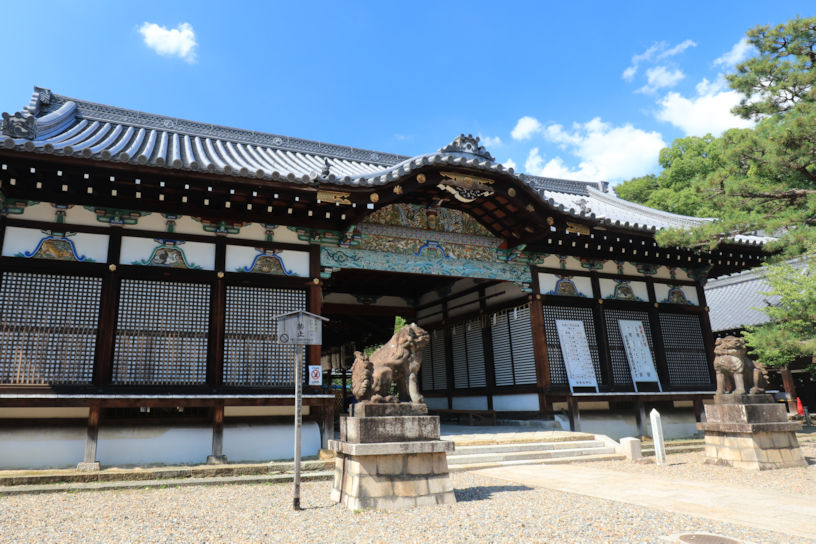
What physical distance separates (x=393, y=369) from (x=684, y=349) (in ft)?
31.7

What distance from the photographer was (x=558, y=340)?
11.6 meters

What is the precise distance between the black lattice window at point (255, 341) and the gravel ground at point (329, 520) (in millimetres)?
2651

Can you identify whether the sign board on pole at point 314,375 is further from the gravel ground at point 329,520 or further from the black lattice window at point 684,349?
the black lattice window at point 684,349

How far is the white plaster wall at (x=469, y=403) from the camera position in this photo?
13.4 metres

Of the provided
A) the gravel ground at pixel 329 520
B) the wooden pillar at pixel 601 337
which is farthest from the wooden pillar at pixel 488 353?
the gravel ground at pixel 329 520

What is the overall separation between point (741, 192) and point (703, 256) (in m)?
3.94

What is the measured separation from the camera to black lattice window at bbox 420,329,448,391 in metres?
15.3

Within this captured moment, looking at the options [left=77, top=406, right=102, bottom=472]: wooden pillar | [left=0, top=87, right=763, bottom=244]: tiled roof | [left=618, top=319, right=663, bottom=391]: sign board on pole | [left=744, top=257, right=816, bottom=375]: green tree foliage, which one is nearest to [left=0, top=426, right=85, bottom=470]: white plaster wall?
[left=77, top=406, right=102, bottom=472]: wooden pillar

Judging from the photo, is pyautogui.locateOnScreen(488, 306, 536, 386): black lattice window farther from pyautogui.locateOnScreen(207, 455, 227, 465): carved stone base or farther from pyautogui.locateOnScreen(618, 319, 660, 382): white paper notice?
pyautogui.locateOnScreen(207, 455, 227, 465): carved stone base

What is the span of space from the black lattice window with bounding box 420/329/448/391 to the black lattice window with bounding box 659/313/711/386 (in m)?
5.83

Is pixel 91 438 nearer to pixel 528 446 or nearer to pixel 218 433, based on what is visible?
pixel 218 433

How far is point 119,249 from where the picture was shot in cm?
873

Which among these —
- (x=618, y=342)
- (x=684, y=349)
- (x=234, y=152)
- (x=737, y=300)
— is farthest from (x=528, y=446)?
(x=737, y=300)

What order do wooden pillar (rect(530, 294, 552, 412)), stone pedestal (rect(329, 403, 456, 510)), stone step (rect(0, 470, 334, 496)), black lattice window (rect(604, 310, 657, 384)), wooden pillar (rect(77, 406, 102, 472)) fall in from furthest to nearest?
black lattice window (rect(604, 310, 657, 384)) < wooden pillar (rect(530, 294, 552, 412)) < wooden pillar (rect(77, 406, 102, 472)) < stone step (rect(0, 470, 334, 496)) < stone pedestal (rect(329, 403, 456, 510))
